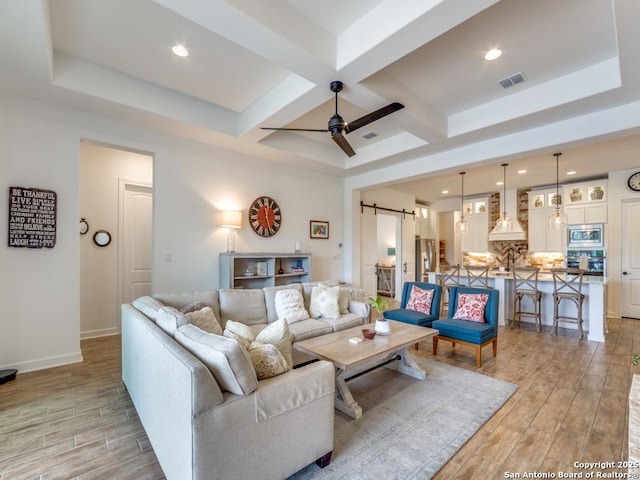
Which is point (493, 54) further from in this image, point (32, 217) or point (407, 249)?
point (407, 249)

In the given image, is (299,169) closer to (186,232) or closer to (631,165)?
(186,232)

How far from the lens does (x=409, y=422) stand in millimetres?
2381

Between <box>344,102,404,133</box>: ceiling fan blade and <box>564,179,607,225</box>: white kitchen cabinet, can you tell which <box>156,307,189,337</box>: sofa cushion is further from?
<box>564,179,607,225</box>: white kitchen cabinet

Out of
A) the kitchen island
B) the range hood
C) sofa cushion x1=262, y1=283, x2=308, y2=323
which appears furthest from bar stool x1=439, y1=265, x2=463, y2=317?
sofa cushion x1=262, y1=283, x2=308, y2=323

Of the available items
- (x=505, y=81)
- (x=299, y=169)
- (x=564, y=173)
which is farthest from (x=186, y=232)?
(x=564, y=173)

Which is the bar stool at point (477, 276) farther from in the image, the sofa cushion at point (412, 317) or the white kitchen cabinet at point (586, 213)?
the white kitchen cabinet at point (586, 213)

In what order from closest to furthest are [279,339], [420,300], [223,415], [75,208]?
[223,415]
[279,339]
[75,208]
[420,300]

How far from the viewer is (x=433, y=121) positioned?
150 inches

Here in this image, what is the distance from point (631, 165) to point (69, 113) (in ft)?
29.6

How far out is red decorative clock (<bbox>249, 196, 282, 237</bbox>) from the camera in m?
5.04

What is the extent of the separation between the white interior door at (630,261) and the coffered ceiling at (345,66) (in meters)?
2.22

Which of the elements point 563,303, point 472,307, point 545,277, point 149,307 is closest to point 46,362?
point 149,307

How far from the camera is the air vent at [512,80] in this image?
3.13m

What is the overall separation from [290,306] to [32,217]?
116 inches
